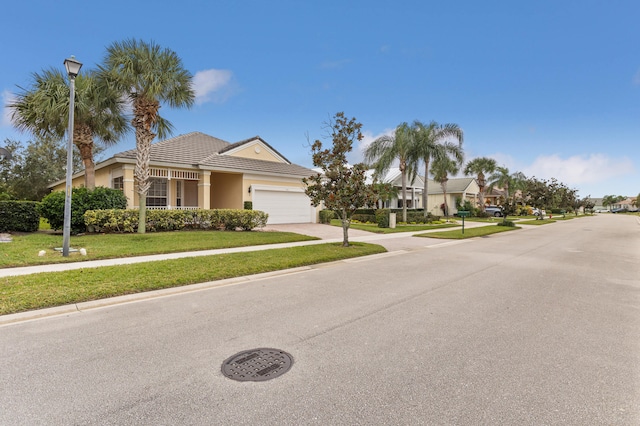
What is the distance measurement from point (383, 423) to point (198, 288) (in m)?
5.16

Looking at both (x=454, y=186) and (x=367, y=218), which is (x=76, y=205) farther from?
(x=454, y=186)

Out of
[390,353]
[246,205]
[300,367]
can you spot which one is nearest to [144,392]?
[300,367]

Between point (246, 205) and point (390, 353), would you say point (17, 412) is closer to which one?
point (390, 353)

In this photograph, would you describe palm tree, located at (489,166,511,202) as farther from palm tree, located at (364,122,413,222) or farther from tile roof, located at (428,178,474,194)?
palm tree, located at (364,122,413,222)

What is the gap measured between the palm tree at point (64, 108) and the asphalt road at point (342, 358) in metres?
12.5

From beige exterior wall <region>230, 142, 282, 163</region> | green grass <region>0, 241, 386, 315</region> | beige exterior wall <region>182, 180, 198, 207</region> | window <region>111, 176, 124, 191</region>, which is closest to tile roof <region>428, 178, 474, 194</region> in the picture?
beige exterior wall <region>230, 142, 282, 163</region>

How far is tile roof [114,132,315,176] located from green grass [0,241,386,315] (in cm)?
1009

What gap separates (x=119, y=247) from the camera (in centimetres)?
1057

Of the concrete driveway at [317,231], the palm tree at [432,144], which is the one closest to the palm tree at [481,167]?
the palm tree at [432,144]

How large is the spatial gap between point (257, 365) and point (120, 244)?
989cm

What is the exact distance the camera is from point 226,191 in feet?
69.8

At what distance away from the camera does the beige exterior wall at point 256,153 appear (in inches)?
863

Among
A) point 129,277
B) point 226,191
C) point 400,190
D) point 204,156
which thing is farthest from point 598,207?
point 129,277

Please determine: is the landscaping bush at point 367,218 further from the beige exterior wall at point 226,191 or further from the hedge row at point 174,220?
the hedge row at point 174,220
